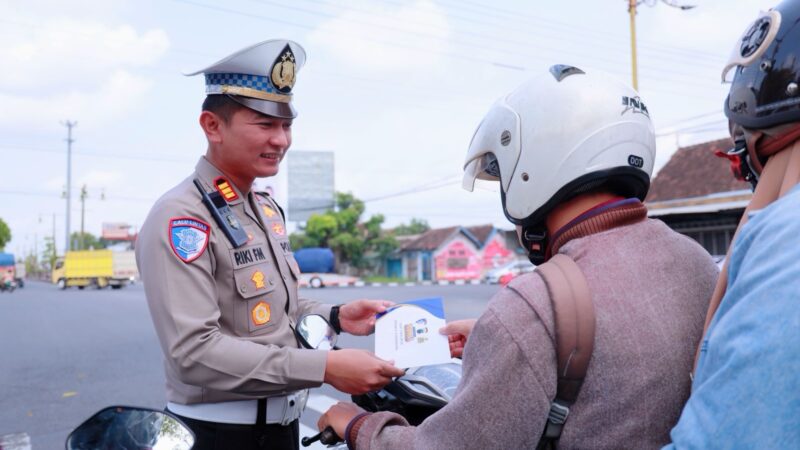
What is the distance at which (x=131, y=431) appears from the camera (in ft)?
3.63

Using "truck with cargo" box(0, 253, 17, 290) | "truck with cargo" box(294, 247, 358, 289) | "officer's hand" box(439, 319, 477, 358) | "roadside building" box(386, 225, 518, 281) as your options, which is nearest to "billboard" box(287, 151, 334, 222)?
"truck with cargo" box(294, 247, 358, 289)

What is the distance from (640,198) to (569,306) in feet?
1.41

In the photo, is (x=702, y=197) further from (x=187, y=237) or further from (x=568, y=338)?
(x=568, y=338)

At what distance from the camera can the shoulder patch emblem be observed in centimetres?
168

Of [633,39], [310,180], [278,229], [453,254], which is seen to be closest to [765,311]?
[278,229]

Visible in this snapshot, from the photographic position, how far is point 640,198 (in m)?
1.38

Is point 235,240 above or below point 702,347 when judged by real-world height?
above

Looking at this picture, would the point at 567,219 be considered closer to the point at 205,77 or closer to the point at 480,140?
the point at 480,140

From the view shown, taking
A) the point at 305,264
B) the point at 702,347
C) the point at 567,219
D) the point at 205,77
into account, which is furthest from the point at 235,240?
the point at 305,264

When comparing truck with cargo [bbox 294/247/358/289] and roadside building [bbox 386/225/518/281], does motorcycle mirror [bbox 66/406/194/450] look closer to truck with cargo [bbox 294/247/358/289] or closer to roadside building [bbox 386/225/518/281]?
truck with cargo [bbox 294/247/358/289]

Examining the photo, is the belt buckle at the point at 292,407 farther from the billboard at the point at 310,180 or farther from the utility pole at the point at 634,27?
the billboard at the point at 310,180

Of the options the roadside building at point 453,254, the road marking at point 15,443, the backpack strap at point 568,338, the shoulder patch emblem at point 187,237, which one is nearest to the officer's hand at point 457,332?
the backpack strap at point 568,338

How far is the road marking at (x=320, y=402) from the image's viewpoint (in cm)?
524

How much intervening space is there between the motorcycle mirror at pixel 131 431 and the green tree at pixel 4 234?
6962cm
